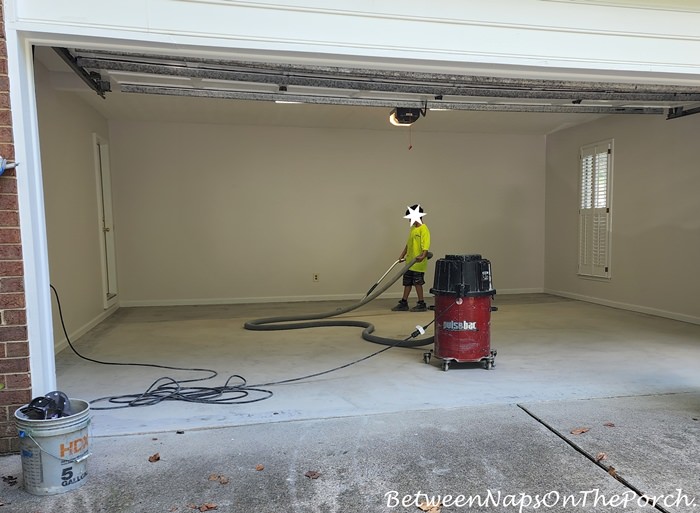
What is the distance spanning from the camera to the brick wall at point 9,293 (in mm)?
2391

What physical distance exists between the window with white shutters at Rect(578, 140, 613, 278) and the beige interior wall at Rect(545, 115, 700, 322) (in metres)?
0.12

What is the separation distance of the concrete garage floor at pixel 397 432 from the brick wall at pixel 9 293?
0.37 meters

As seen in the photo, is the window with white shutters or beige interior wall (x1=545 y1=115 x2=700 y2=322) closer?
beige interior wall (x1=545 y1=115 x2=700 y2=322)

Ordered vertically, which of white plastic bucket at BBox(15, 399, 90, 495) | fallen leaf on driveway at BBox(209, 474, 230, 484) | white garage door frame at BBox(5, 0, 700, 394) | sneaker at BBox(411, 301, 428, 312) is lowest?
sneaker at BBox(411, 301, 428, 312)

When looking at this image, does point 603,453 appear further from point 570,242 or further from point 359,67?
point 570,242

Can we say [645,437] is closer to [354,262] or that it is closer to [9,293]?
[9,293]

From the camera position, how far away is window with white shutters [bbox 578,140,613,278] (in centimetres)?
714

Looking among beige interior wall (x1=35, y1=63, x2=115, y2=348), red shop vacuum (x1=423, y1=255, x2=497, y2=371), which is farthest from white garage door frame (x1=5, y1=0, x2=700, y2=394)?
beige interior wall (x1=35, y1=63, x2=115, y2=348)

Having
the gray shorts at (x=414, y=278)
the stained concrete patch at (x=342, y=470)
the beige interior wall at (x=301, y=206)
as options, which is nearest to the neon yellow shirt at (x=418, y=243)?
the gray shorts at (x=414, y=278)

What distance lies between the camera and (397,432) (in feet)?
9.16

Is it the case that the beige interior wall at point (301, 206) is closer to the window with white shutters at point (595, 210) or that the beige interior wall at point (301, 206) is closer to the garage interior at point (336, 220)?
the garage interior at point (336, 220)

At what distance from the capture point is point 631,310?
676 cm

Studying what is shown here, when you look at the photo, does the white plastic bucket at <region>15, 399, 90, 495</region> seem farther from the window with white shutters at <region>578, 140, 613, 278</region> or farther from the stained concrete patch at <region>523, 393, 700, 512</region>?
the window with white shutters at <region>578, 140, 613, 278</region>

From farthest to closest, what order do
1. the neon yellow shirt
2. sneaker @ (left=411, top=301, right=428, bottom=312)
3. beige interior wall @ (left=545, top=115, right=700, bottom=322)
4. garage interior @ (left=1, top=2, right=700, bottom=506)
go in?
sneaker @ (left=411, top=301, right=428, bottom=312), the neon yellow shirt, beige interior wall @ (left=545, top=115, right=700, bottom=322), garage interior @ (left=1, top=2, right=700, bottom=506)
